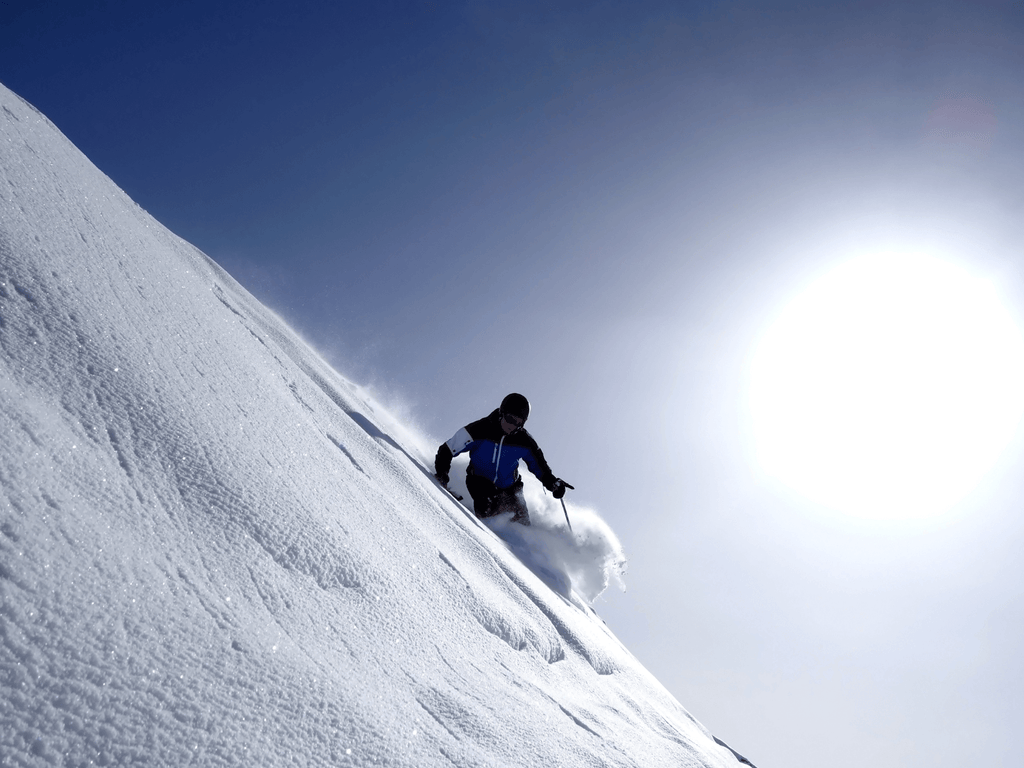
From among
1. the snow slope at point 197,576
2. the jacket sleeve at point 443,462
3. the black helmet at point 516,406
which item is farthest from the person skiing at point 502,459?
the snow slope at point 197,576

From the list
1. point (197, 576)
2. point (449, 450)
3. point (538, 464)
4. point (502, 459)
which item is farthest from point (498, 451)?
point (197, 576)

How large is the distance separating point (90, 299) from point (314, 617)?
117 cm

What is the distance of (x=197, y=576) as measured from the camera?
108cm

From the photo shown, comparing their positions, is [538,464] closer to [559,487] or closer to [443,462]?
[559,487]

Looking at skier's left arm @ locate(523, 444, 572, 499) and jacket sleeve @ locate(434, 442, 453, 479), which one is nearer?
jacket sleeve @ locate(434, 442, 453, 479)

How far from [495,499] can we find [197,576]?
5.03m

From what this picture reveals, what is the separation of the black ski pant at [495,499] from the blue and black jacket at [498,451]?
55mm

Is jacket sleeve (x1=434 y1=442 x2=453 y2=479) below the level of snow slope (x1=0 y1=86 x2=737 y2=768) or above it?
above

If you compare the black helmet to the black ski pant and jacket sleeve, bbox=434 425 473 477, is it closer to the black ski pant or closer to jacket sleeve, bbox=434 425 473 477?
jacket sleeve, bbox=434 425 473 477

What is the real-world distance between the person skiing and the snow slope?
11.1ft

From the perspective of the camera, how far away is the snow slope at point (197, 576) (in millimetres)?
790

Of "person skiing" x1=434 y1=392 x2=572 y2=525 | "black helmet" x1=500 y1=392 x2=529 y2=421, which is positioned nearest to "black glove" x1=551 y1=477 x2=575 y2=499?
"person skiing" x1=434 y1=392 x2=572 y2=525

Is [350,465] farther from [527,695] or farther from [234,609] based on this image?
[234,609]

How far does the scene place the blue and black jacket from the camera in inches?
236
